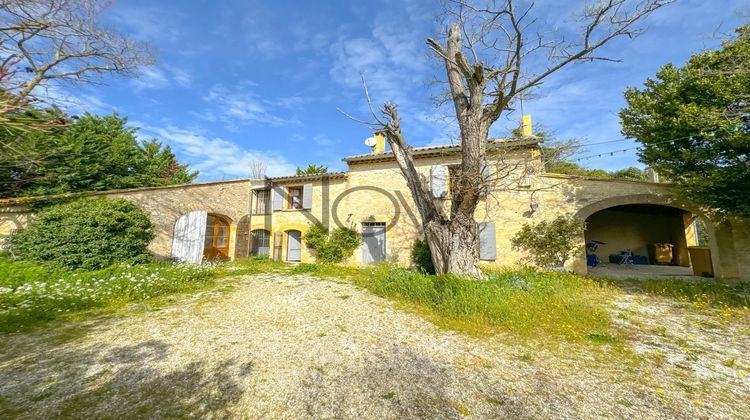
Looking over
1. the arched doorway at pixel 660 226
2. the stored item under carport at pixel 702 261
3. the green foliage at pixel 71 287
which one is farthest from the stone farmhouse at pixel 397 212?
the green foliage at pixel 71 287

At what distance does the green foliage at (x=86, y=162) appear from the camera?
10.6 meters

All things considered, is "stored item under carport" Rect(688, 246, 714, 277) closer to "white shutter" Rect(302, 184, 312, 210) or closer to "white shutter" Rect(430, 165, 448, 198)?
"white shutter" Rect(430, 165, 448, 198)

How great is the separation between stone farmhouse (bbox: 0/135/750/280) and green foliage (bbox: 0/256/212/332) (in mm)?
3127

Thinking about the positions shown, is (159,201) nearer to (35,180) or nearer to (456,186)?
(35,180)

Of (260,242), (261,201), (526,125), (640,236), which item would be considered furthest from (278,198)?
(640,236)

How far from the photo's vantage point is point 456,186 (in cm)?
691

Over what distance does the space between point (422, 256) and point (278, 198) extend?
25.5ft

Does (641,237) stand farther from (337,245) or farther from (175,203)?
(175,203)

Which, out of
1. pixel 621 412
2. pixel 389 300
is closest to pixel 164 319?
pixel 389 300

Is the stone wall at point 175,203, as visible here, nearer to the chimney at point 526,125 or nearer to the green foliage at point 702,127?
the chimney at point 526,125

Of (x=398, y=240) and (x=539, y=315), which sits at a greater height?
(x=398, y=240)

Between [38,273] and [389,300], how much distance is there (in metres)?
9.37

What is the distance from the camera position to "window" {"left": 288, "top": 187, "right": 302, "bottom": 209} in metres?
14.0

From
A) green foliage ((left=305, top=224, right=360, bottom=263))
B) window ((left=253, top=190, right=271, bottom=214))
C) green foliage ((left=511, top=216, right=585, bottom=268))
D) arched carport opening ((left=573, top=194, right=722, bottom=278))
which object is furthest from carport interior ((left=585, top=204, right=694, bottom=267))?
window ((left=253, top=190, right=271, bottom=214))
